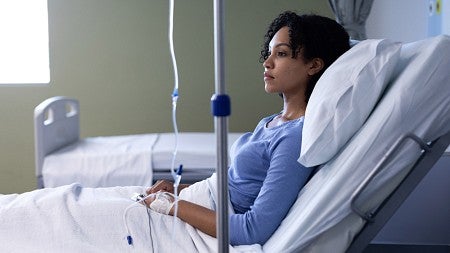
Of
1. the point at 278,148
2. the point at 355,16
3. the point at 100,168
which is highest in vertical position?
the point at 355,16

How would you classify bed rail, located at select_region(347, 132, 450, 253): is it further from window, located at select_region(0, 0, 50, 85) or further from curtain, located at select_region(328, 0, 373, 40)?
window, located at select_region(0, 0, 50, 85)

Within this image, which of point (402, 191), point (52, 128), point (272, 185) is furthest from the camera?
point (52, 128)

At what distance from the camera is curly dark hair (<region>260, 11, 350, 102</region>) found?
1917 millimetres

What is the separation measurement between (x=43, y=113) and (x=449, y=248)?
6.34ft

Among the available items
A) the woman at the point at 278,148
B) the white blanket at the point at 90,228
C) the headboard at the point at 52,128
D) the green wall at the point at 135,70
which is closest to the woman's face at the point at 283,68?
the woman at the point at 278,148

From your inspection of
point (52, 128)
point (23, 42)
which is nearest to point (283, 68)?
point (52, 128)

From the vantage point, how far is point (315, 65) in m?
1.94

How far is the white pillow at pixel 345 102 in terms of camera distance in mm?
1617

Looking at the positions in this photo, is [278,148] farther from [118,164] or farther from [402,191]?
[118,164]

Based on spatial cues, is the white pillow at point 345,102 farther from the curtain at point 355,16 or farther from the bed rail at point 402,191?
the curtain at point 355,16

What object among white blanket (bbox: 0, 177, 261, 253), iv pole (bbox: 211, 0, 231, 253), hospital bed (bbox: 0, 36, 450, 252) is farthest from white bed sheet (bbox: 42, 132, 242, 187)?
iv pole (bbox: 211, 0, 231, 253)

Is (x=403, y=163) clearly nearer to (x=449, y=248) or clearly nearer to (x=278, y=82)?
(x=278, y=82)

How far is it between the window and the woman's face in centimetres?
298

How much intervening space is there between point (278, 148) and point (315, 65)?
0.34 metres
